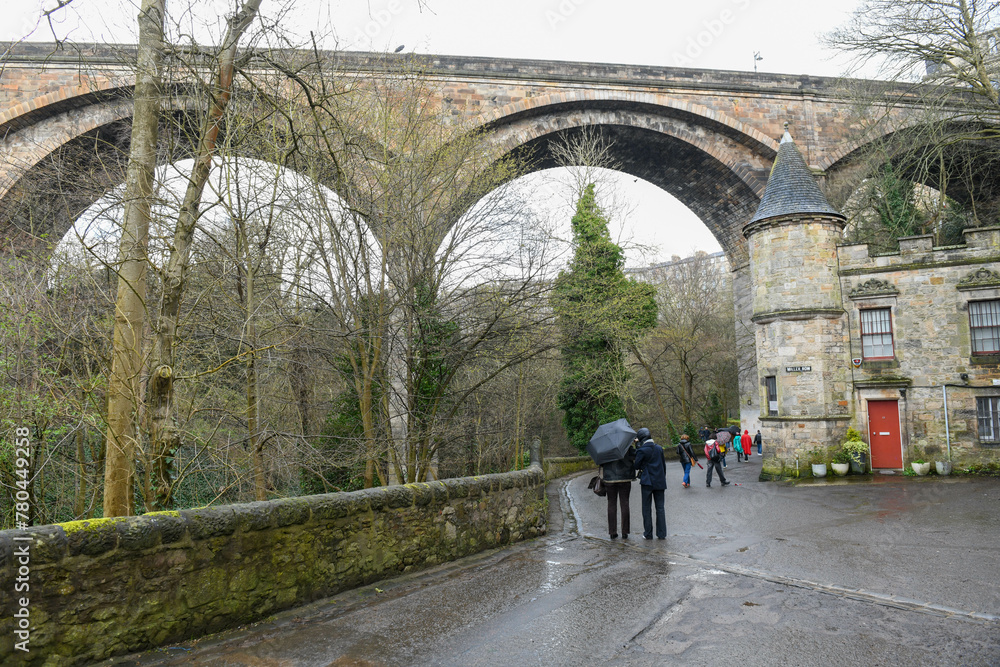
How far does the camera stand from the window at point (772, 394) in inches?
661

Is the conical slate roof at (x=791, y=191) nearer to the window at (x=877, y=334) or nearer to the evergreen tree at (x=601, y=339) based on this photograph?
the window at (x=877, y=334)

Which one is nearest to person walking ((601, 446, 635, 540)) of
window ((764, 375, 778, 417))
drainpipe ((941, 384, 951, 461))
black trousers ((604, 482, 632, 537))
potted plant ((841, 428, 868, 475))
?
black trousers ((604, 482, 632, 537))

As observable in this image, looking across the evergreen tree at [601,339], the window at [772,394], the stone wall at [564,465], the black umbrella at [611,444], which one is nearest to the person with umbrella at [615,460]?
the black umbrella at [611,444]

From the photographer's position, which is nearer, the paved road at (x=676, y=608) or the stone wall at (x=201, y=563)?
the stone wall at (x=201, y=563)

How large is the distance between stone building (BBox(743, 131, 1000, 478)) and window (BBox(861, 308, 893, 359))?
26 mm

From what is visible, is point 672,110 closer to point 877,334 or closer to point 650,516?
point 877,334

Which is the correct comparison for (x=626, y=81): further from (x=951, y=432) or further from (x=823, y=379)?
(x=951, y=432)

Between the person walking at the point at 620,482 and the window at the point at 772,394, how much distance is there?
31.7 ft

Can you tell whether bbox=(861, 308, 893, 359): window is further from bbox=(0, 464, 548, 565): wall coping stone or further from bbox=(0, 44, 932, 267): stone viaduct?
bbox=(0, 464, 548, 565): wall coping stone

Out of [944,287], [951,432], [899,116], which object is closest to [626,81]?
[899,116]

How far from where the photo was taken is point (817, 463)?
15992 mm

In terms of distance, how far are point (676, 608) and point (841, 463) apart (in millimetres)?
12711

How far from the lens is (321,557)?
18.3 feet

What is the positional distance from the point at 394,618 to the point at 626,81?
21040 mm
